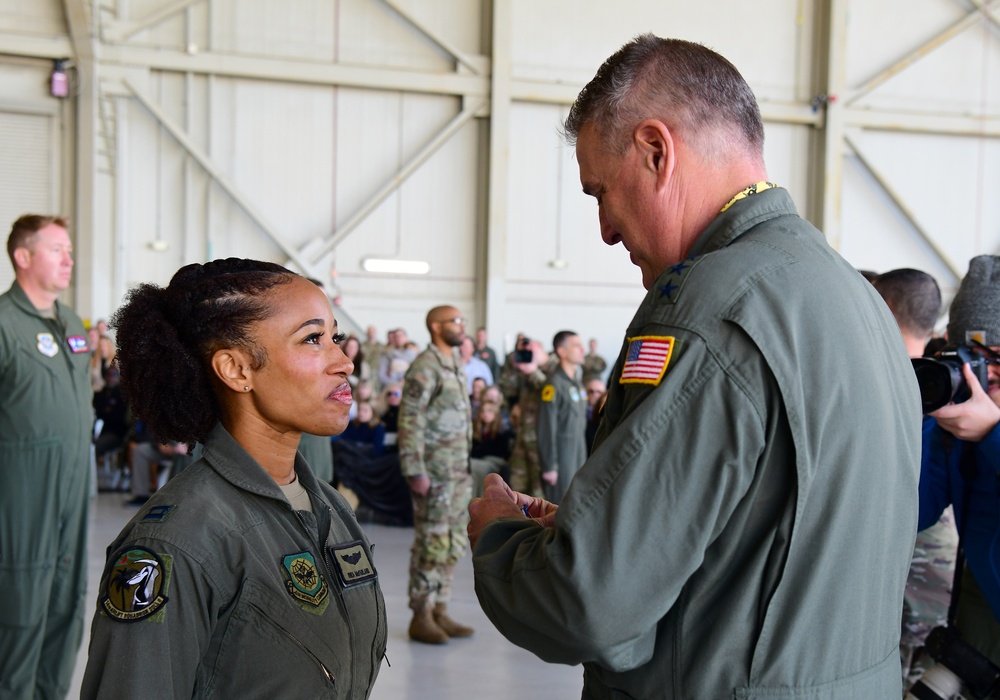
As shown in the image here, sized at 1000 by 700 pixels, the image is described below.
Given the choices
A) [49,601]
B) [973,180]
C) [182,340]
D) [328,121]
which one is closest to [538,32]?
[328,121]

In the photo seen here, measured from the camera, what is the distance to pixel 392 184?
516 inches

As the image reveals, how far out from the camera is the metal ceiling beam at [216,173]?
1250 centimetres

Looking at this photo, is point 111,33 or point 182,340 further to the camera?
point 111,33

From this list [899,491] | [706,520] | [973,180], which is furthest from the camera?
[973,180]

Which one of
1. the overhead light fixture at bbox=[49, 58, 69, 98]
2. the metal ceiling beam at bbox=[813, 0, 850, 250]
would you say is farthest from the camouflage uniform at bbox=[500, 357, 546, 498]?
the overhead light fixture at bbox=[49, 58, 69, 98]

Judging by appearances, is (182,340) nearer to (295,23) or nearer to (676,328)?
(676,328)

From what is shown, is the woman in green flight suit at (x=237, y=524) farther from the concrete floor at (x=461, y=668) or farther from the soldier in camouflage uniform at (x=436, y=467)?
the soldier in camouflage uniform at (x=436, y=467)

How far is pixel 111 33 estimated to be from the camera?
40.2ft

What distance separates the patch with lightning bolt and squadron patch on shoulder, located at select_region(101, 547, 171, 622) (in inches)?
8.4

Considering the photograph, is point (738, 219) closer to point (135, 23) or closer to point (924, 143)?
point (135, 23)

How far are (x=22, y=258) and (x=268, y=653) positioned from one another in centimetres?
276

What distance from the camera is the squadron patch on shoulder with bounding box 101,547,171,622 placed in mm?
1365

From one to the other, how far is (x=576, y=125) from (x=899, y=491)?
687 millimetres

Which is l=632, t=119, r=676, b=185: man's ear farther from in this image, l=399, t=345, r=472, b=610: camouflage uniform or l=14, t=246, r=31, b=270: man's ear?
l=399, t=345, r=472, b=610: camouflage uniform
